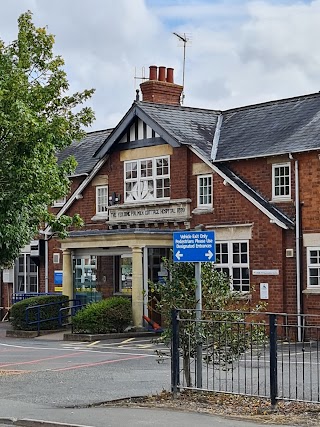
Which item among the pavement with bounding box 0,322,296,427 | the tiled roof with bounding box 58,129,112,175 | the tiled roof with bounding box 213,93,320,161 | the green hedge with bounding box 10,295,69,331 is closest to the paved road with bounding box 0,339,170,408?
the pavement with bounding box 0,322,296,427

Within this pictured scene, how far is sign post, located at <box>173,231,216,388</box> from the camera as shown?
575 inches

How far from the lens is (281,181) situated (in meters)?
28.6

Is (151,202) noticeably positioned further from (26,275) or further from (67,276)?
(26,275)

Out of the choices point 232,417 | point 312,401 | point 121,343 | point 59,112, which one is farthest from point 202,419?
point 121,343

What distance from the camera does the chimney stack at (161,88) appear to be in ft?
115

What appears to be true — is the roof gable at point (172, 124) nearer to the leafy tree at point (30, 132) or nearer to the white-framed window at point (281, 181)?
the white-framed window at point (281, 181)

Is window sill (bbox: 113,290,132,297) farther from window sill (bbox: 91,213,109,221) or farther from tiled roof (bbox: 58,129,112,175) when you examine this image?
tiled roof (bbox: 58,129,112,175)

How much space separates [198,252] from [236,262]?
578 inches

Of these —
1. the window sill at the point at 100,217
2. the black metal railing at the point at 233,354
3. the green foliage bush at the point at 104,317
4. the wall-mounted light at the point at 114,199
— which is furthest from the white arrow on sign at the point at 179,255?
the window sill at the point at 100,217

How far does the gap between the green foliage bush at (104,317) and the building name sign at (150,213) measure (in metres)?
3.52

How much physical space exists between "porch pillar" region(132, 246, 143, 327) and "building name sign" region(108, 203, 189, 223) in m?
2.03

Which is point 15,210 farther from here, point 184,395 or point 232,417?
point 232,417

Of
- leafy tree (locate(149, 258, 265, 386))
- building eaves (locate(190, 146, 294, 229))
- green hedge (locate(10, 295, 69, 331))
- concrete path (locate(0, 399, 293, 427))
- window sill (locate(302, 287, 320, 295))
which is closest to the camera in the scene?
concrete path (locate(0, 399, 293, 427))

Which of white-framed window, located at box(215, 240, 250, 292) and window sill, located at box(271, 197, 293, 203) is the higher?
window sill, located at box(271, 197, 293, 203)
